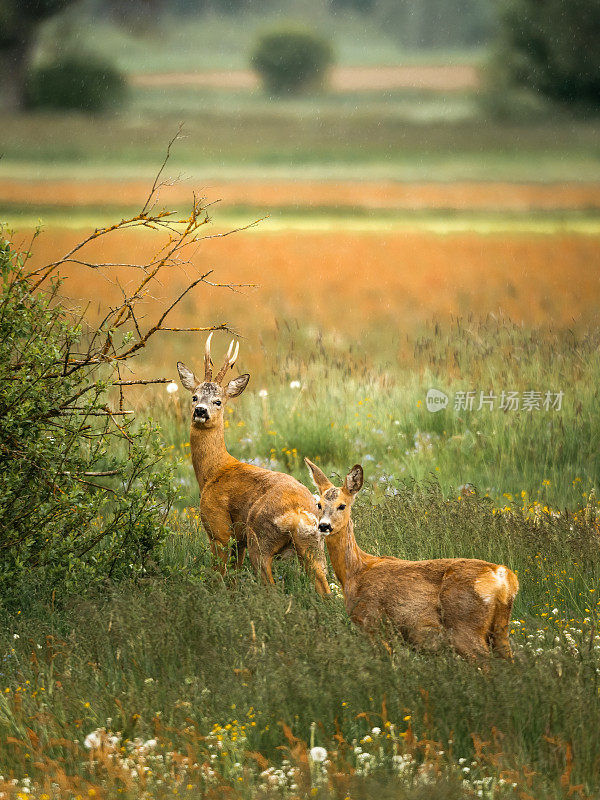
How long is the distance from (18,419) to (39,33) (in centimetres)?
1413

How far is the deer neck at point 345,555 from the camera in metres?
6.91

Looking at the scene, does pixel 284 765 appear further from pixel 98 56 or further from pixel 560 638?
pixel 98 56

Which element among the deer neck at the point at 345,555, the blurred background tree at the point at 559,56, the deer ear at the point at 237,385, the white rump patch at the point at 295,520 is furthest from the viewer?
the blurred background tree at the point at 559,56

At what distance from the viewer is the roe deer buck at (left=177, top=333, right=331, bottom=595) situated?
7.82 m

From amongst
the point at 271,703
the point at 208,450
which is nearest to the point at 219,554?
the point at 208,450

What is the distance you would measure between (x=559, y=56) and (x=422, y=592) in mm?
16489

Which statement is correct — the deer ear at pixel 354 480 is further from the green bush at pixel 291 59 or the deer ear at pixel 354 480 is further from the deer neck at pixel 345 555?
the green bush at pixel 291 59

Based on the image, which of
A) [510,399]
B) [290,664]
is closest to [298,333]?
[510,399]

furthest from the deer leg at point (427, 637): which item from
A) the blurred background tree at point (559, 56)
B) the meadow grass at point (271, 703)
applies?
the blurred background tree at point (559, 56)

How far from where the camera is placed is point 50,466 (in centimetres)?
743

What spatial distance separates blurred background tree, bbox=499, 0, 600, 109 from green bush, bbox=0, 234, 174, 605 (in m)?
15.0

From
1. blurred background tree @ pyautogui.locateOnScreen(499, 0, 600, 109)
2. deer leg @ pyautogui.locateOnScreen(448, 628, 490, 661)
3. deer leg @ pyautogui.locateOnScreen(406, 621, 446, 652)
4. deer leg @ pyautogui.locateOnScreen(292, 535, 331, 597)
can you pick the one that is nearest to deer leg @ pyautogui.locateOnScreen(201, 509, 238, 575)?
deer leg @ pyautogui.locateOnScreen(292, 535, 331, 597)

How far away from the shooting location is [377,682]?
18.5 ft

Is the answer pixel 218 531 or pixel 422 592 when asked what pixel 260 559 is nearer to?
pixel 218 531
